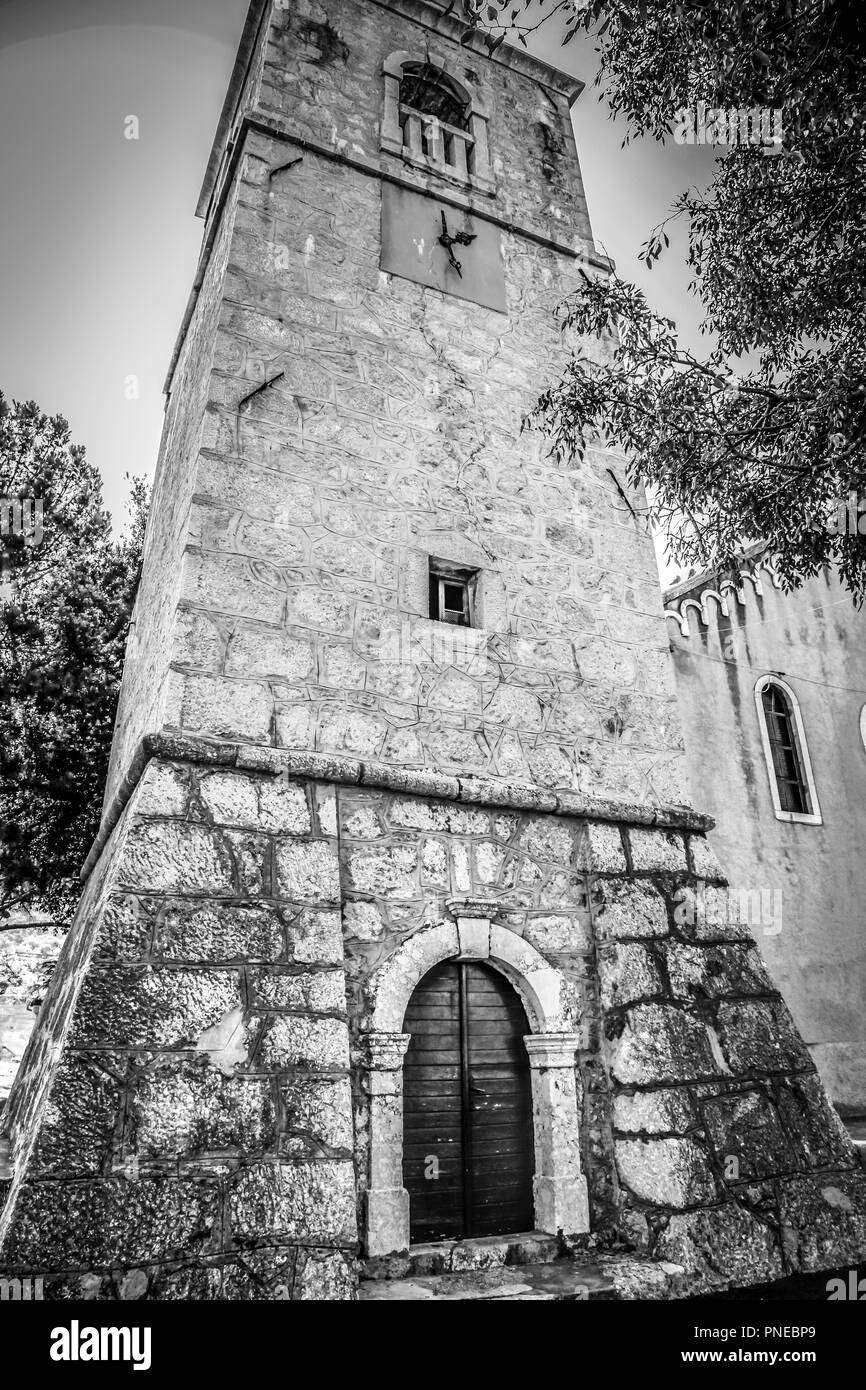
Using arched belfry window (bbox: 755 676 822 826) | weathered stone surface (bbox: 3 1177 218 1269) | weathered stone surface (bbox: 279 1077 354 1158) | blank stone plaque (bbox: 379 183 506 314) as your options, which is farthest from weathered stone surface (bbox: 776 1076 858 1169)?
blank stone plaque (bbox: 379 183 506 314)

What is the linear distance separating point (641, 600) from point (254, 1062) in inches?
162

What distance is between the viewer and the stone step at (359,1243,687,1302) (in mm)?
3346

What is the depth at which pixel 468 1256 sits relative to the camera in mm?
3686

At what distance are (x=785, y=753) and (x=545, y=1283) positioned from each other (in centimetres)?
805

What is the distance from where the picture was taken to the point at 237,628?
430cm

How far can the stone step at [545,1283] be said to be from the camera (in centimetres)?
335

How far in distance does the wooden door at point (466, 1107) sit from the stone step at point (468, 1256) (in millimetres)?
88

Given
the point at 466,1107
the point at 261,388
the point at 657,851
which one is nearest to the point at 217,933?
the point at 466,1107

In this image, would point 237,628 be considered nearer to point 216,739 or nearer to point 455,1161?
point 216,739

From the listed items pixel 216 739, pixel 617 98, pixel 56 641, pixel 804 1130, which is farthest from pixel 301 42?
pixel 804 1130

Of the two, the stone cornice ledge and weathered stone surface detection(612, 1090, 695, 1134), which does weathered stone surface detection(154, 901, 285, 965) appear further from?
weathered stone surface detection(612, 1090, 695, 1134)

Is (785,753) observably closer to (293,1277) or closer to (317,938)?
(317,938)

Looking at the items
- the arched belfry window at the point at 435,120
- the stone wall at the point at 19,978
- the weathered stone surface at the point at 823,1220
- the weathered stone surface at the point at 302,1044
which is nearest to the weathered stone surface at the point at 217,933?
the weathered stone surface at the point at 302,1044
